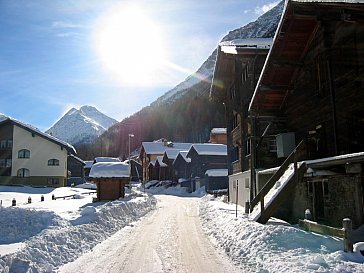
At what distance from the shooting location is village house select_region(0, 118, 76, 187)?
4869cm

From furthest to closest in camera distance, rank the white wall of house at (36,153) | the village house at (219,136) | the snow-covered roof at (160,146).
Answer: the snow-covered roof at (160,146) → the village house at (219,136) → the white wall of house at (36,153)

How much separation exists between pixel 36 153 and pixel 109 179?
2313 cm

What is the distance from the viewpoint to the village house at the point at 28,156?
48.7m

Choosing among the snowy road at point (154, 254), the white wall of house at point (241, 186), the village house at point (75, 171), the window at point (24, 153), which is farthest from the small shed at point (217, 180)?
the snowy road at point (154, 254)

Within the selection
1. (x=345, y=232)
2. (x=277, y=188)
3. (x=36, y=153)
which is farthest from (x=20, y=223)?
(x=36, y=153)

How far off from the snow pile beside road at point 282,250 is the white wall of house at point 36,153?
1592 inches

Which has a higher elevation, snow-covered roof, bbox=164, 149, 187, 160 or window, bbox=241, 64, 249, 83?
window, bbox=241, 64, 249, 83

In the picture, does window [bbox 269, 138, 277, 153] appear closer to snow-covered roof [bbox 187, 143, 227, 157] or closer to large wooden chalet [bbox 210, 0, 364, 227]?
large wooden chalet [bbox 210, 0, 364, 227]

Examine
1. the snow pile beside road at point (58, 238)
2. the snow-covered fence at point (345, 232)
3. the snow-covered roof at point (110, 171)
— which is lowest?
the snow pile beside road at point (58, 238)

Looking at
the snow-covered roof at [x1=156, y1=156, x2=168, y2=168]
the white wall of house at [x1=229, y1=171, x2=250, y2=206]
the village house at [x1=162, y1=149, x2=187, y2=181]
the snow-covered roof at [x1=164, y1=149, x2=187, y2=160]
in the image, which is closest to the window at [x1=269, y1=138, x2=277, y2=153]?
the white wall of house at [x1=229, y1=171, x2=250, y2=206]

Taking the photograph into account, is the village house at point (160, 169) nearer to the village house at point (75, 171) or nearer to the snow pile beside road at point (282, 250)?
the village house at point (75, 171)

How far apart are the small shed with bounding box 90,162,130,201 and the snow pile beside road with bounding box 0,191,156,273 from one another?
35.5ft

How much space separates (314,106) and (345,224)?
8.09m

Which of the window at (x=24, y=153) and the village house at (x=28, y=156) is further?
the window at (x=24, y=153)
